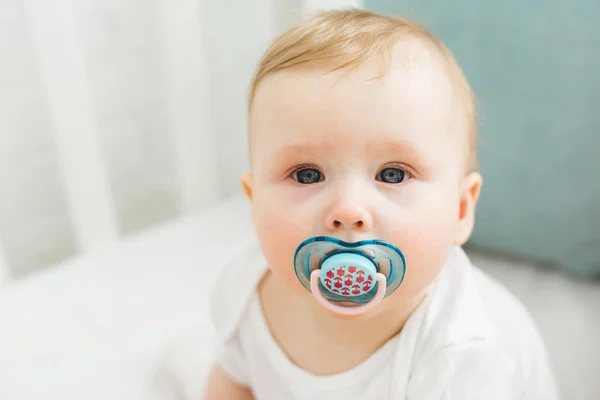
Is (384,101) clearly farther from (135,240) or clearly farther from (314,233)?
(135,240)

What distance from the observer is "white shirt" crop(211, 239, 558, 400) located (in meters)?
0.55

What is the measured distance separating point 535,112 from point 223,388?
52 cm

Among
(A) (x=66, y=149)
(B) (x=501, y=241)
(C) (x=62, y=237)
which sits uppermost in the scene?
(A) (x=66, y=149)

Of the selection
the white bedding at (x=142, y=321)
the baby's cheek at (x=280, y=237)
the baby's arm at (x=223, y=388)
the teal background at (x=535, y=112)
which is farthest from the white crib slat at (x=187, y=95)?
the baby's cheek at (x=280, y=237)

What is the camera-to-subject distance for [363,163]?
0.49m

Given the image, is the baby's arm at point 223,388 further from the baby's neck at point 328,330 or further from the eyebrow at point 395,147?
the eyebrow at point 395,147

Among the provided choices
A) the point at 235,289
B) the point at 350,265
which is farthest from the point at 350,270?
the point at 235,289

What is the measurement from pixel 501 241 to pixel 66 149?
63 centimetres

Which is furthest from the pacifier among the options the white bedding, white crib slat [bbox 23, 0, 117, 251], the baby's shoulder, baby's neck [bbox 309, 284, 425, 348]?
white crib slat [bbox 23, 0, 117, 251]

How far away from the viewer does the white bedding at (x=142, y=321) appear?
0.79m

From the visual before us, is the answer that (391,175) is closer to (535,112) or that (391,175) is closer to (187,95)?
(535,112)

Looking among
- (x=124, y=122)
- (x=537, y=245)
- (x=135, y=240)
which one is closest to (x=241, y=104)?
(x=124, y=122)

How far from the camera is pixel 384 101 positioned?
0.48 m

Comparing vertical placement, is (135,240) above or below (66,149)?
below
